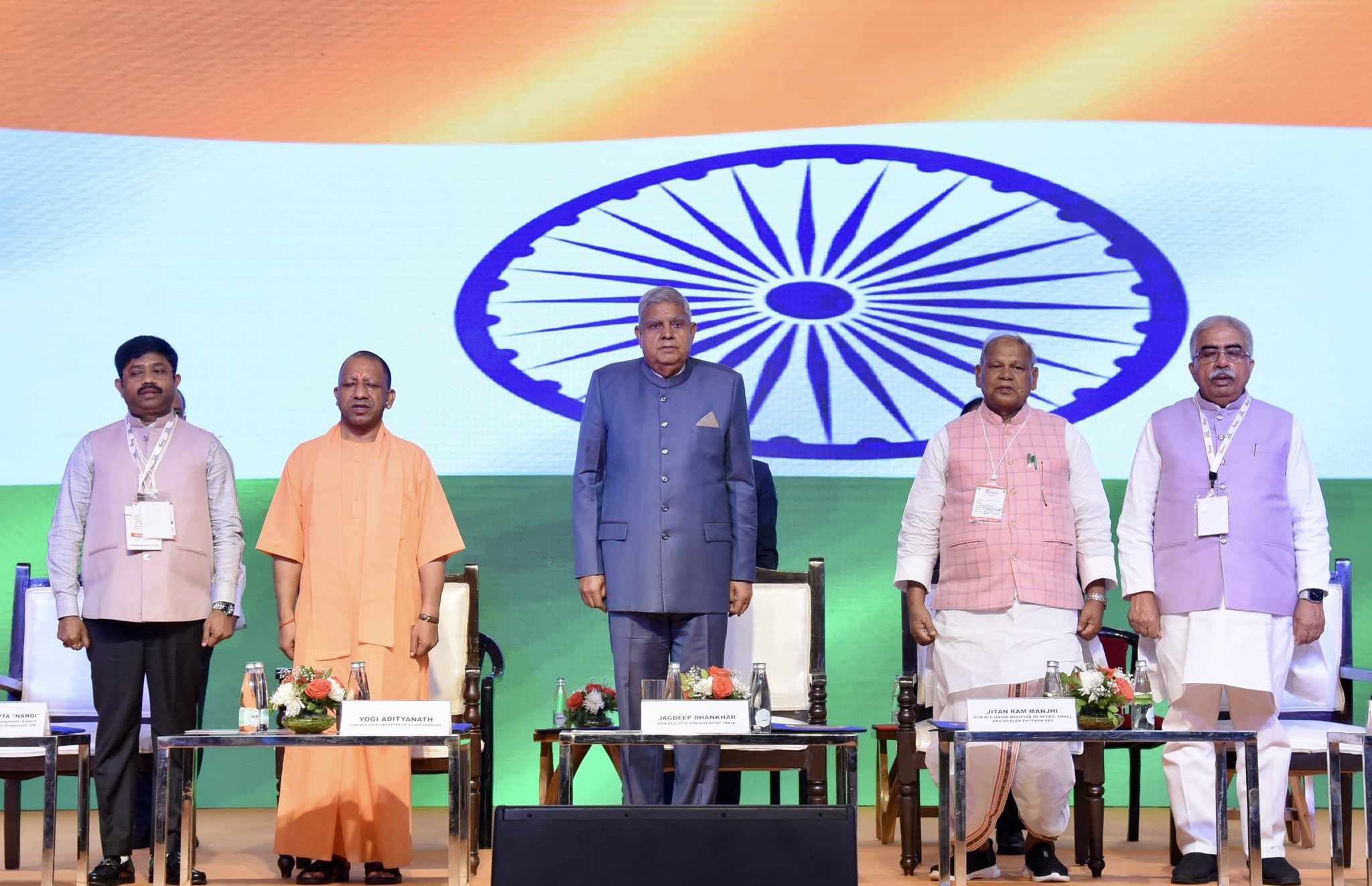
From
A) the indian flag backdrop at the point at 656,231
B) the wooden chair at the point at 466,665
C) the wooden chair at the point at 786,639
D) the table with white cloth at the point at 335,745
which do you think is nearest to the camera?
the table with white cloth at the point at 335,745

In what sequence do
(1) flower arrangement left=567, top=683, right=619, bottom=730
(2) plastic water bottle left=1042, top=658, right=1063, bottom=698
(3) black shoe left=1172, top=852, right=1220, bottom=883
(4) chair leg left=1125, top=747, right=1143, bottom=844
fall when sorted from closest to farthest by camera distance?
1. (2) plastic water bottle left=1042, top=658, right=1063, bottom=698
2. (3) black shoe left=1172, top=852, right=1220, bottom=883
3. (1) flower arrangement left=567, top=683, right=619, bottom=730
4. (4) chair leg left=1125, top=747, right=1143, bottom=844

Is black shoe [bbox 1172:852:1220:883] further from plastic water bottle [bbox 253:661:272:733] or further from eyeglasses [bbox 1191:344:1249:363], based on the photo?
plastic water bottle [bbox 253:661:272:733]

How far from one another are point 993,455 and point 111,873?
2.69 meters

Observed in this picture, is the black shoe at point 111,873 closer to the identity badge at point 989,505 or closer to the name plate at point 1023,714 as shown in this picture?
the name plate at point 1023,714

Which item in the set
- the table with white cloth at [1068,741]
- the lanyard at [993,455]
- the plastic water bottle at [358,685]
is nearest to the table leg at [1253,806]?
the table with white cloth at [1068,741]

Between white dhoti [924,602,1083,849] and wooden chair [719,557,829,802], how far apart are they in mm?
691

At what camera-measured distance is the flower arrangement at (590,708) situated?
443cm

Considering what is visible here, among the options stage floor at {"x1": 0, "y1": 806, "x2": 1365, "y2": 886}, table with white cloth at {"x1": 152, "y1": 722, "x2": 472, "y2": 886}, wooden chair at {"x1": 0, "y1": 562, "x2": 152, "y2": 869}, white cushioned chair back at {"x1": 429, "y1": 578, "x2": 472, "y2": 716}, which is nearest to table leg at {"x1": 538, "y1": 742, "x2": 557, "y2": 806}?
stage floor at {"x1": 0, "y1": 806, "x2": 1365, "y2": 886}

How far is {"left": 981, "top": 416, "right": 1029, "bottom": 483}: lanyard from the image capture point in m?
4.29

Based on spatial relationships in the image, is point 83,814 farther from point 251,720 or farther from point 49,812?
point 251,720

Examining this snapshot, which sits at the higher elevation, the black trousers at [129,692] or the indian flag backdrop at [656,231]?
the indian flag backdrop at [656,231]

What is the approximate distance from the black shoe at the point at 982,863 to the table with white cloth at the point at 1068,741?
633 mm

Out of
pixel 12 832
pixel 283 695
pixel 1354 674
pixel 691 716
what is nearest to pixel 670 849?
pixel 691 716

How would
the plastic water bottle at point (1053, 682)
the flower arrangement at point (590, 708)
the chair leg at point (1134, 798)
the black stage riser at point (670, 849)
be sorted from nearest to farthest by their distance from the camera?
1. the black stage riser at point (670, 849)
2. the plastic water bottle at point (1053, 682)
3. the flower arrangement at point (590, 708)
4. the chair leg at point (1134, 798)
